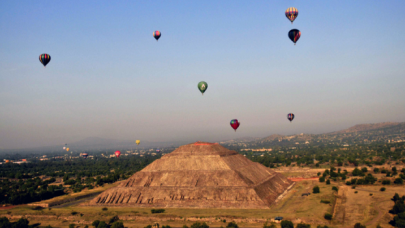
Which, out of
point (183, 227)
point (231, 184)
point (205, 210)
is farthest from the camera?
point (231, 184)

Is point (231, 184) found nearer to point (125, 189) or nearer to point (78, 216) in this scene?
point (125, 189)

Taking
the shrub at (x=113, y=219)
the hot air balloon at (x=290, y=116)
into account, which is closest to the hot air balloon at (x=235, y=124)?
the hot air balloon at (x=290, y=116)

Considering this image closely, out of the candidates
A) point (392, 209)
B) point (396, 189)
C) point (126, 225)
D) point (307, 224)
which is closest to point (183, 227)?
point (126, 225)

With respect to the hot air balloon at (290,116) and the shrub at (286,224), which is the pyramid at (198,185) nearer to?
the shrub at (286,224)

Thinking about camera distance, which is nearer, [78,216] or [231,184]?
[78,216]

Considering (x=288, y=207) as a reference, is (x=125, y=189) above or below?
above

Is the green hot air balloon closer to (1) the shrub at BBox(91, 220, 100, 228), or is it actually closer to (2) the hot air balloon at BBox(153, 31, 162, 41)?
(2) the hot air balloon at BBox(153, 31, 162, 41)
